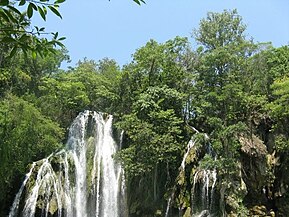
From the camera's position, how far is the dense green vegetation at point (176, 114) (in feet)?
58.4

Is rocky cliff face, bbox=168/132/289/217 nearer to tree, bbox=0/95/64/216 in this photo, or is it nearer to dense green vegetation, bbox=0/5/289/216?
dense green vegetation, bbox=0/5/289/216

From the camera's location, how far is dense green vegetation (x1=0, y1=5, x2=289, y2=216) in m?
17.8

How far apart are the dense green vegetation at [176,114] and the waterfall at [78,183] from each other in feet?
2.02

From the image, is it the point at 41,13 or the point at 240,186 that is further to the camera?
the point at 240,186

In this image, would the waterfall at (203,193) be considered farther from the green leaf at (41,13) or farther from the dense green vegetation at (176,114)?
the green leaf at (41,13)

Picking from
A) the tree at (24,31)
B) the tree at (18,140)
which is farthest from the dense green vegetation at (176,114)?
the tree at (24,31)

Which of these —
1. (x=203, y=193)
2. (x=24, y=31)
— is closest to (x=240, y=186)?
(x=203, y=193)

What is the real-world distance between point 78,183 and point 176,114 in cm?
560

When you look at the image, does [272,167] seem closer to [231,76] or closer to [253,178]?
[253,178]

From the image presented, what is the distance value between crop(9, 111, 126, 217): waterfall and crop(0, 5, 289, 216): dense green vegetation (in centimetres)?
61

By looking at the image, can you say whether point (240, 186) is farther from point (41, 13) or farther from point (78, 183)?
point (41, 13)

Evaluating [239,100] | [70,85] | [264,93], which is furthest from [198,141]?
[70,85]

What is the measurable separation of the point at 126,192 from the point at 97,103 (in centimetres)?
715

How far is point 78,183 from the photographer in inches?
765
